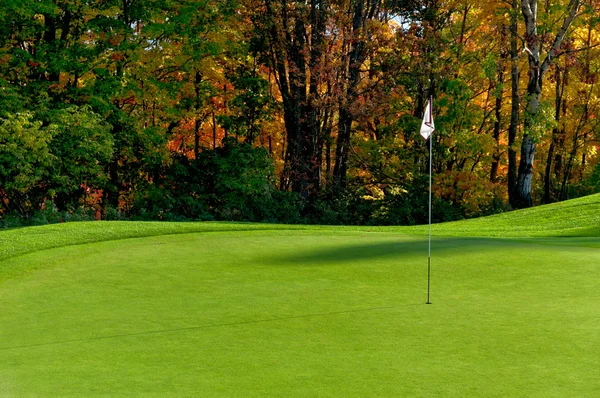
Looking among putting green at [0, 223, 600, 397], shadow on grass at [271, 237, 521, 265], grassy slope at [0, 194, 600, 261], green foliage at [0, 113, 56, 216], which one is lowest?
putting green at [0, 223, 600, 397]

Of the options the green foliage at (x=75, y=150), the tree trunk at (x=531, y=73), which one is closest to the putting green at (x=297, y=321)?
the green foliage at (x=75, y=150)

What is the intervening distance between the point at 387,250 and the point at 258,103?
18075 millimetres

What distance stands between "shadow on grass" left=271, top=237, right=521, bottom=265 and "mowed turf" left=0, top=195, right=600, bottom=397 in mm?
51

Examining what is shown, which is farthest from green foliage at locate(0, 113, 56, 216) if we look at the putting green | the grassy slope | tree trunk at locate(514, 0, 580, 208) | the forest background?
tree trunk at locate(514, 0, 580, 208)

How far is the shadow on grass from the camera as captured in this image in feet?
34.5

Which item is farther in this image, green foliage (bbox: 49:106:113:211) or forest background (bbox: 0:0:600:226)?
forest background (bbox: 0:0:600:226)

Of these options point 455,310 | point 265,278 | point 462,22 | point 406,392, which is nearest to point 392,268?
point 265,278

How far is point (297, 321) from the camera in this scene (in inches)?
275

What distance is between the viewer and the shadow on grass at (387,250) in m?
10.5

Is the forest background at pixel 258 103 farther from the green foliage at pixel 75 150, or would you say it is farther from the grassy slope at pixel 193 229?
the grassy slope at pixel 193 229

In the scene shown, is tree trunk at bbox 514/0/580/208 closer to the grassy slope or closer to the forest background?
the forest background

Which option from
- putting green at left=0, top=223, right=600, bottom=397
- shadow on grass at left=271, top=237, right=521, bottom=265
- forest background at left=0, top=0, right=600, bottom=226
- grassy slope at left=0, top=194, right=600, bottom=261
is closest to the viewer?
putting green at left=0, top=223, right=600, bottom=397

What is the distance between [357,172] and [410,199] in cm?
520

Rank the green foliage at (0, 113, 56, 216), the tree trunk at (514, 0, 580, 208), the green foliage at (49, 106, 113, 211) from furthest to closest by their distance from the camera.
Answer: the tree trunk at (514, 0, 580, 208) → the green foliage at (49, 106, 113, 211) → the green foliage at (0, 113, 56, 216)
